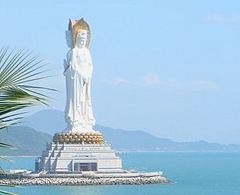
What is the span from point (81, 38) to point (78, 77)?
234 cm

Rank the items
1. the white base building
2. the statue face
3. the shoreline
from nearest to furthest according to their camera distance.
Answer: the shoreline, the white base building, the statue face

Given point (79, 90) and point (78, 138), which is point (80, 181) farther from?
point (79, 90)

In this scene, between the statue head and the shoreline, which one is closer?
the shoreline

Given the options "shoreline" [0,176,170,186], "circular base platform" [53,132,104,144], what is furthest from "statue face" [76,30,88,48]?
"shoreline" [0,176,170,186]

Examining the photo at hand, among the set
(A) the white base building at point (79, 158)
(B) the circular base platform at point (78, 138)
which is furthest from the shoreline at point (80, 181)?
(B) the circular base platform at point (78, 138)

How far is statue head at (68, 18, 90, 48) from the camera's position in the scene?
6294 centimetres

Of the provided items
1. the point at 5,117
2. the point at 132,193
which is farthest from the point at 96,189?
the point at 5,117

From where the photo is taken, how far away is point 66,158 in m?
62.6

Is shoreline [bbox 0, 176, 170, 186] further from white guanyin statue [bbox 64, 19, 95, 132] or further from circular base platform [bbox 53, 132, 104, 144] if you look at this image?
white guanyin statue [bbox 64, 19, 95, 132]

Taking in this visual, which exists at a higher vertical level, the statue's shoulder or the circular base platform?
the statue's shoulder

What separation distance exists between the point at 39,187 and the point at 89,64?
26.5 ft

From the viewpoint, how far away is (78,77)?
62.7 metres

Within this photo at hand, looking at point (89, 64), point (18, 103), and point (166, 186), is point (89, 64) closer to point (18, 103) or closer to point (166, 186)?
point (166, 186)

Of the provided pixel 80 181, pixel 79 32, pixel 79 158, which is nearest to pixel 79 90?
pixel 79 32
